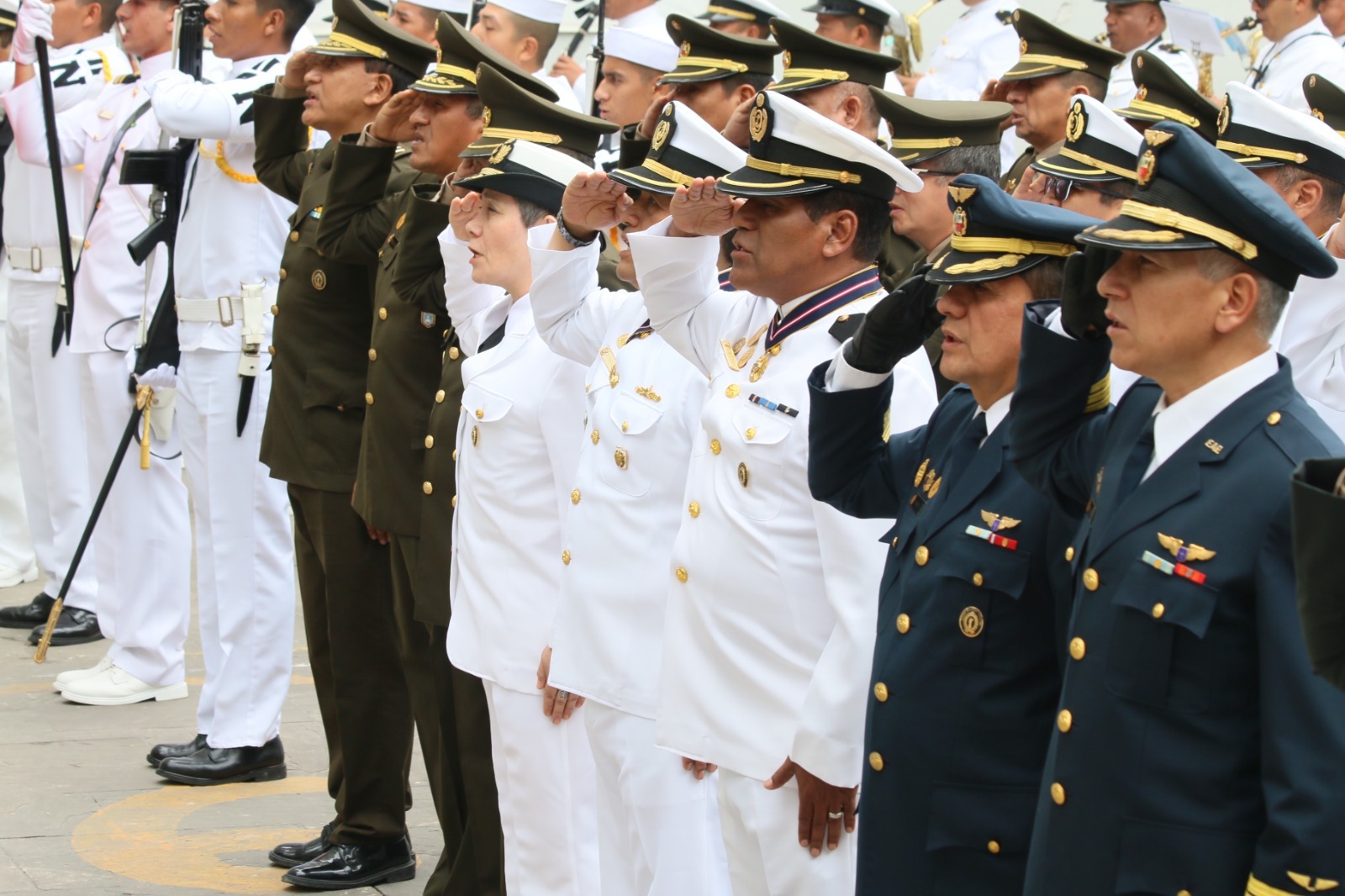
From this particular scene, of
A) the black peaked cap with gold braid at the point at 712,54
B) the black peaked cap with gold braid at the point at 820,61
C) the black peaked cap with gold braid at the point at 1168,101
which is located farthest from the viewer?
the black peaked cap with gold braid at the point at 712,54

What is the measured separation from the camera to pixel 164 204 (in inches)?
257

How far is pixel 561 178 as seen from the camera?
14.4 ft

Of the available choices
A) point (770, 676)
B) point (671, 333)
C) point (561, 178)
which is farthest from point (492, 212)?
point (770, 676)

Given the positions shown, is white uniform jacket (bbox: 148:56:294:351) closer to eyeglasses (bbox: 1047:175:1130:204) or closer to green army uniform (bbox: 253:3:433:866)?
green army uniform (bbox: 253:3:433:866)

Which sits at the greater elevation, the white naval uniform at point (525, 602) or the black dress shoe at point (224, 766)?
the white naval uniform at point (525, 602)

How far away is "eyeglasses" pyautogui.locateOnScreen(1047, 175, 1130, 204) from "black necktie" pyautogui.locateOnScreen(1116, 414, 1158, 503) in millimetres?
1328

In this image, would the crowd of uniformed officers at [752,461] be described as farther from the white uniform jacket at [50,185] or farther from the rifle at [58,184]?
the white uniform jacket at [50,185]

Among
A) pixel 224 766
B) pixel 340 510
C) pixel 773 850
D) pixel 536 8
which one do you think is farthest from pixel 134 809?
pixel 536 8

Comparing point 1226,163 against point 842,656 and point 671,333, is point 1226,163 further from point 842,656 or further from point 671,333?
point 671,333

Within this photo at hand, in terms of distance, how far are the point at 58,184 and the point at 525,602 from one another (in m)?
4.31

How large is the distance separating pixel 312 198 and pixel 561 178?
1314 millimetres

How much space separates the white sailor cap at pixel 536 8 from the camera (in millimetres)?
7113

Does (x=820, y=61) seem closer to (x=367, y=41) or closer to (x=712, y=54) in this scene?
(x=712, y=54)

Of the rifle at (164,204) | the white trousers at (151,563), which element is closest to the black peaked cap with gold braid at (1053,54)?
the rifle at (164,204)
